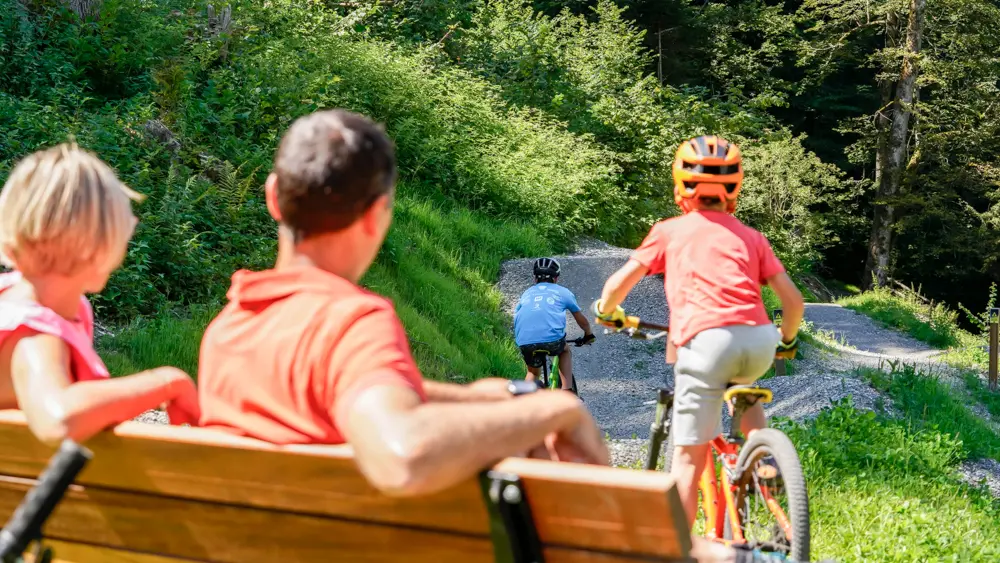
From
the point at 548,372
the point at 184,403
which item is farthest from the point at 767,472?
the point at 548,372

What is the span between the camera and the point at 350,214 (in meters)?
1.91

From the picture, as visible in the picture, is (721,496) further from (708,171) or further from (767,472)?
(708,171)

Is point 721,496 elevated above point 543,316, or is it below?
above

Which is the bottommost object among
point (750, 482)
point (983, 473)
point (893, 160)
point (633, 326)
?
point (893, 160)

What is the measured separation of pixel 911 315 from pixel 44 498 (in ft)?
90.5

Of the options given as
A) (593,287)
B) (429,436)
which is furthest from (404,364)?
(593,287)

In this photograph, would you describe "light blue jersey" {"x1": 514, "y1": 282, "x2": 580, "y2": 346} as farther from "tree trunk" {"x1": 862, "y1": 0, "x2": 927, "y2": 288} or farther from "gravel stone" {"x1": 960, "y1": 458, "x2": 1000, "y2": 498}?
"tree trunk" {"x1": 862, "y1": 0, "x2": 927, "y2": 288}

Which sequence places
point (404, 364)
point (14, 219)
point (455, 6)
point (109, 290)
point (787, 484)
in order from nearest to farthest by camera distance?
point (404, 364) < point (14, 219) < point (787, 484) < point (109, 290) < point (455, 6)

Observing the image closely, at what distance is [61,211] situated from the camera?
221cm

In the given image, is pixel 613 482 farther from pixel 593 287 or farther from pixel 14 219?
pixel 593 287

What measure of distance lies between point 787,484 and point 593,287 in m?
12.0

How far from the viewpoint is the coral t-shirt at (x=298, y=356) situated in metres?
1.77

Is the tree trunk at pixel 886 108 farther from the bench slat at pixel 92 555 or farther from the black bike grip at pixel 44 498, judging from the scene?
the black bike grip at pixel 44 498

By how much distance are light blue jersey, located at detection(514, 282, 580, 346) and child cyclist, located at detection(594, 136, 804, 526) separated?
4218 mm
